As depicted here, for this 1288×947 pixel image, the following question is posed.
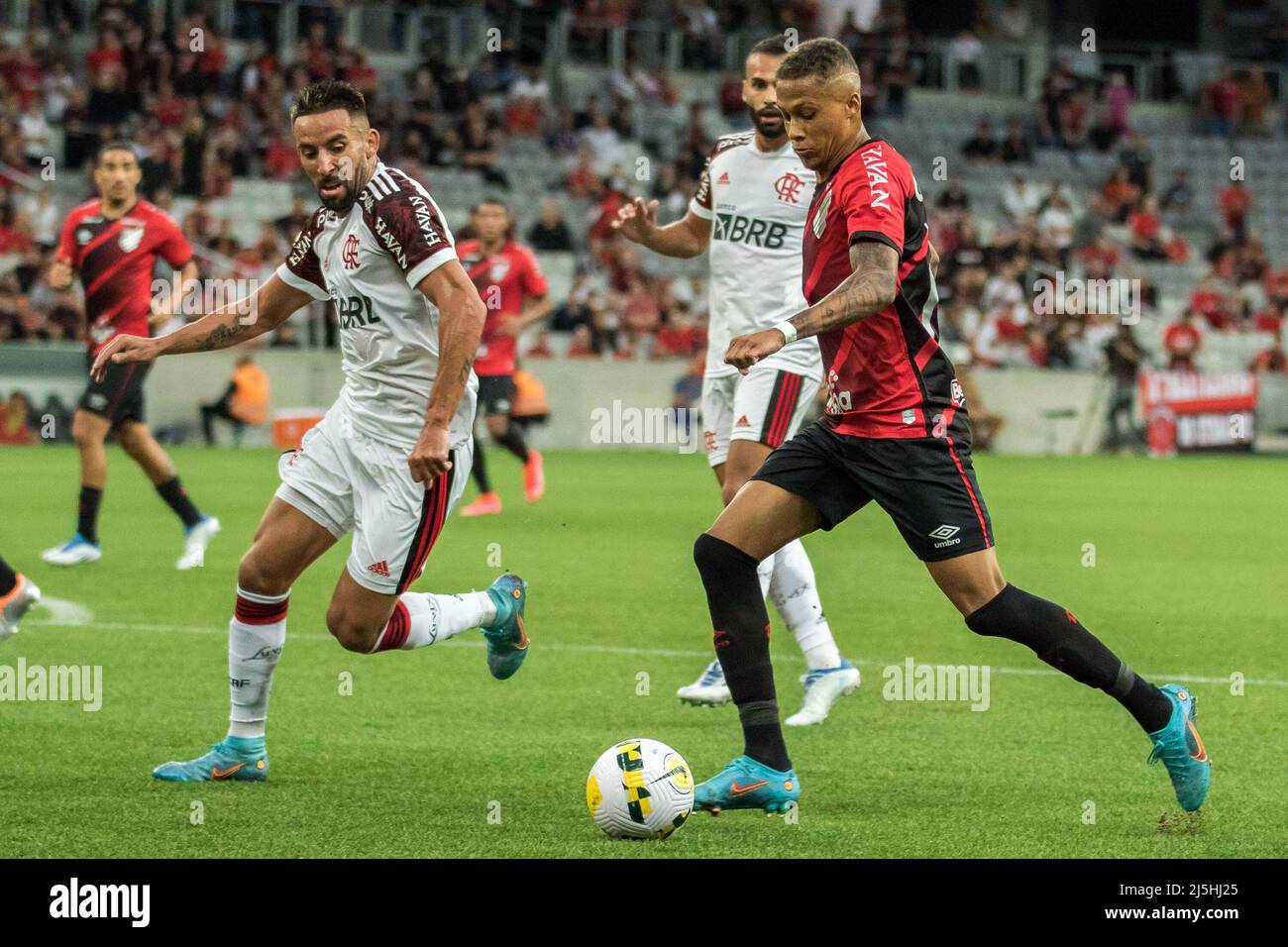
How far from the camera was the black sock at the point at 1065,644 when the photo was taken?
548 cm

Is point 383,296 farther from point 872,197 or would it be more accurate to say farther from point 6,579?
point 6,579

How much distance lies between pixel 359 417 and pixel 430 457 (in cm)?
64

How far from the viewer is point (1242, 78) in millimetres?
35562

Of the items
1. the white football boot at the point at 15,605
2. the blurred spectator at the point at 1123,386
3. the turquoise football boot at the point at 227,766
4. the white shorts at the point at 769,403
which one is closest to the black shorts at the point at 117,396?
the white football boot at the point at 15,605

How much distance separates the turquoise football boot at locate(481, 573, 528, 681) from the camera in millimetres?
7020

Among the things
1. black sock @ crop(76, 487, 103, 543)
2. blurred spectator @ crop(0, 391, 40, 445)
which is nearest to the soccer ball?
black sock @ crop(76, 487, 103, 543)

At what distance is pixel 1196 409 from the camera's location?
2636cm

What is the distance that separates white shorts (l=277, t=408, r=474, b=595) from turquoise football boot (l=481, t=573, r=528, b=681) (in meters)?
0.81

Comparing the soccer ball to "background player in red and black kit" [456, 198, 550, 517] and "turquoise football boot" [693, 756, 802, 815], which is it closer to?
"turquoise football boot" [693, 756, 802, 815]

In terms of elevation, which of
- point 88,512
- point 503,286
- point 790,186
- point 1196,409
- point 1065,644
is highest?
point 790,186

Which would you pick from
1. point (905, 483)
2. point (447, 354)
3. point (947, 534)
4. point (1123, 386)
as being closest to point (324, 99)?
point (447, 354)

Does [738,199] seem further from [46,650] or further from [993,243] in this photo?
[993,243]

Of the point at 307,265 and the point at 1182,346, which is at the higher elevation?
the point at 307,265

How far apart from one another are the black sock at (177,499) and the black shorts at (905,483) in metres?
6.97
